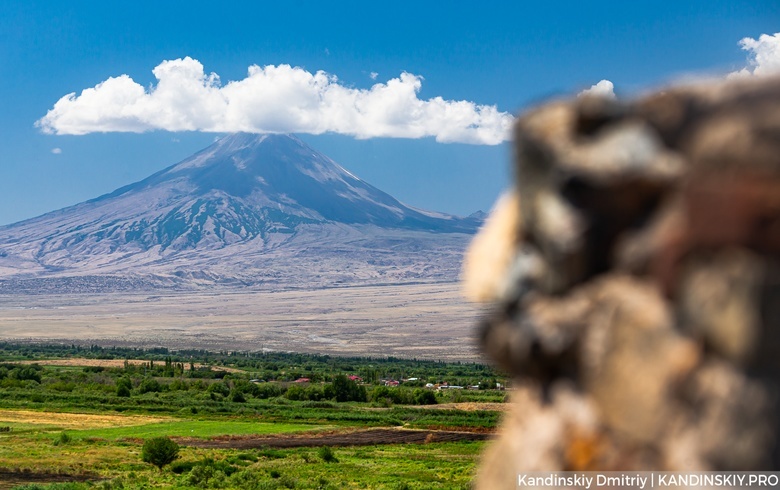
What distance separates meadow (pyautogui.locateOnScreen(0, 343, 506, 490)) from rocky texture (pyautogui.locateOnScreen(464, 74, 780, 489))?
367 inches

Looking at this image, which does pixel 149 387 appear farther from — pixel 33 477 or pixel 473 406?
pixel 33 477

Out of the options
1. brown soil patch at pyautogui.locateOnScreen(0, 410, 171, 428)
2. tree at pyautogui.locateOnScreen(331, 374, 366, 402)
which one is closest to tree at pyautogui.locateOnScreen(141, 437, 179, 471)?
brown soil patch at pyautogui.locateOnScreen(0, 410, 171, 428)

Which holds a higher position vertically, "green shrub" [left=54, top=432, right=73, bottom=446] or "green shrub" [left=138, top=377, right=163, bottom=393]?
"green shrub" [left=54, top=432, right=73, bottom=446]

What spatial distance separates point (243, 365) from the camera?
124 meters


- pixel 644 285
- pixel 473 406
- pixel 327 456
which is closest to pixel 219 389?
pixel 473 406

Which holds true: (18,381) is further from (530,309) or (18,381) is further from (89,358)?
(530,309)

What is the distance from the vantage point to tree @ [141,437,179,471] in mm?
35469

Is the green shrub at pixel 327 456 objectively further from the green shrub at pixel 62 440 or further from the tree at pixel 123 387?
the tree at pixel 123 387

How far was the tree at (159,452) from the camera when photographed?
116 ft

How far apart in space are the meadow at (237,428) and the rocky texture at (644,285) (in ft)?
30.6

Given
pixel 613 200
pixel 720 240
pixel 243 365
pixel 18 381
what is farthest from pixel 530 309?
pixel 243 365

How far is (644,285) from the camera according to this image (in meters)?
2.82

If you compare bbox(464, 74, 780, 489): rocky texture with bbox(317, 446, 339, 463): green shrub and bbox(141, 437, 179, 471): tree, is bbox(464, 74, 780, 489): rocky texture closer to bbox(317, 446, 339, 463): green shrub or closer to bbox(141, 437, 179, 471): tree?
bbox(141, 437, 179, 471): tree

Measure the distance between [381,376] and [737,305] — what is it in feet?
356
